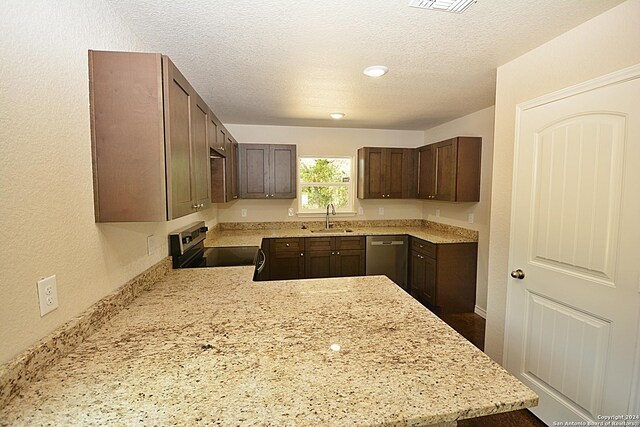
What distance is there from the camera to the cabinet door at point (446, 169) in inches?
134

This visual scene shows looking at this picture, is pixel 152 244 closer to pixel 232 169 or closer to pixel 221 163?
pixel 221 163

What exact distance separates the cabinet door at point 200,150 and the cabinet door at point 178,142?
0.06m

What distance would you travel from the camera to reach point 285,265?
3.74 meters

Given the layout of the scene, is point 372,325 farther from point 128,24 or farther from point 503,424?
point 128,24

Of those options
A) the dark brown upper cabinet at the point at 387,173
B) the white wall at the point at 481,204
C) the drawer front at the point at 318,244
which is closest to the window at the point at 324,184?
the dark brown upper cabinet at the point at 387,173

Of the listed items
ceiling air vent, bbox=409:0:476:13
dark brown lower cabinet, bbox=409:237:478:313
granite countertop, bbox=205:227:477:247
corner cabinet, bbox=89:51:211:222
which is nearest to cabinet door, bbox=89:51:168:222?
corner cabinet, bbox=89:51:211:222

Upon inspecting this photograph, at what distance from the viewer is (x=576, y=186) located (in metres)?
1.61

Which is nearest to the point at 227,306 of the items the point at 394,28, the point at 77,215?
the point at 77,215

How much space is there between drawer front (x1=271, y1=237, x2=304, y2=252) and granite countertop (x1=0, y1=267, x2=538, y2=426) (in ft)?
7.46

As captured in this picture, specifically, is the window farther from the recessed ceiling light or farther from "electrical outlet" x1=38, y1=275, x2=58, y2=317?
"electrical outlet" x1=38, y1=275, x2=58, y2=317

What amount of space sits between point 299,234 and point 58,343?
2.88 metres

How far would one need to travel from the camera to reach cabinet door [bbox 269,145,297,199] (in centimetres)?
394

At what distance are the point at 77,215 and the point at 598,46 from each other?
258cm

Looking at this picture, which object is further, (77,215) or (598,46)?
(598,46)
